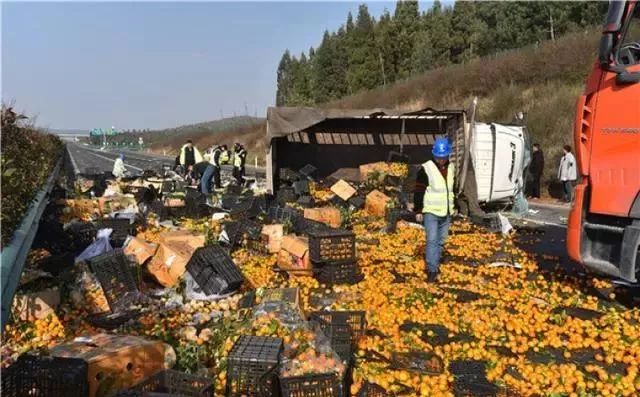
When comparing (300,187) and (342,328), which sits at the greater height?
(300,187)

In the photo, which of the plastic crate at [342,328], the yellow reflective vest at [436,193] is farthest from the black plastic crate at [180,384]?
the yellow reflective vest at [436,193]

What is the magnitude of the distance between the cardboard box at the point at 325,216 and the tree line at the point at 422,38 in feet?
106

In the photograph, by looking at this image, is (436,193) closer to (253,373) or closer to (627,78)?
(627,78)

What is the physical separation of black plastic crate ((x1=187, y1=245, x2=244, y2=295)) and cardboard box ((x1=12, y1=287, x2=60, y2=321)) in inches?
69.6

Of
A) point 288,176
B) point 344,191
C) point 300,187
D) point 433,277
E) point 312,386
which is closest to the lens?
point 312,386

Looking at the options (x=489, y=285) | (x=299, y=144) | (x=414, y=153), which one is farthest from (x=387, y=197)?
(x=489, y=285)

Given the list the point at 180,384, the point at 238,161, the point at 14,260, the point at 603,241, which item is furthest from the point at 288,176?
the point at 180,384

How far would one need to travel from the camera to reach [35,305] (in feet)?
20.3

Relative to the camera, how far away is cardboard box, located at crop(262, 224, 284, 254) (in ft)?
31.8

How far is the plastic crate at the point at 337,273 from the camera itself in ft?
25.8

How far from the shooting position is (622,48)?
615 centimetres

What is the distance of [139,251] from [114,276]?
0.84 meters

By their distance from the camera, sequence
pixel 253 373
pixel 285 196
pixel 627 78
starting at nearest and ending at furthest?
1. pixel 253 373
2. pixel 627 78
3. pixel 285 196

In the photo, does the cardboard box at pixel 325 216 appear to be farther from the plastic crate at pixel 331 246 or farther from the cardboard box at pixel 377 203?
the plastic crate at pixel 331 246
